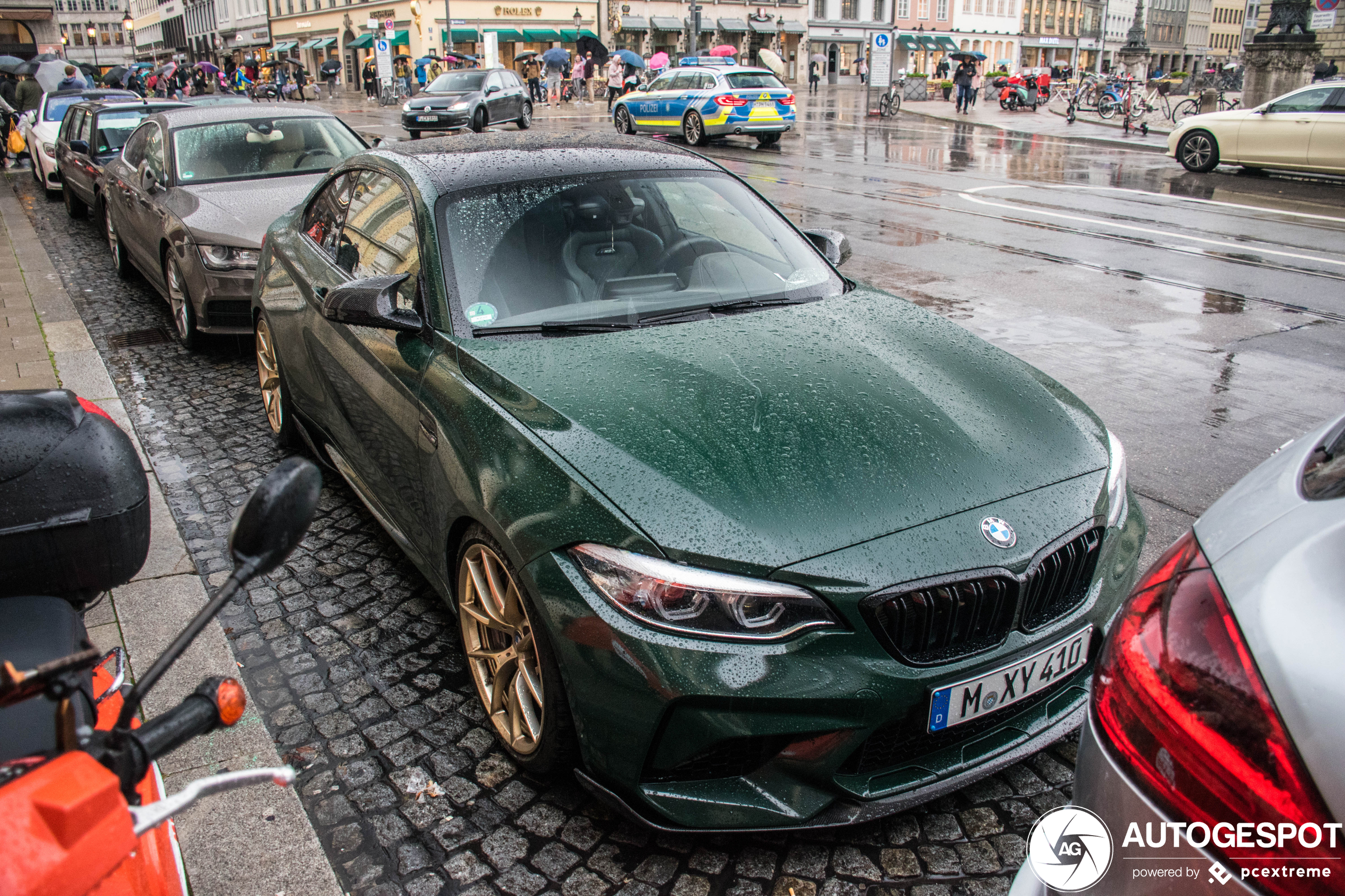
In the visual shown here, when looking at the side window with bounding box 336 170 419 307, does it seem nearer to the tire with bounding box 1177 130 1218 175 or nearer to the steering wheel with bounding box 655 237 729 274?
the steering wheel with bounding box 655 237 729 274

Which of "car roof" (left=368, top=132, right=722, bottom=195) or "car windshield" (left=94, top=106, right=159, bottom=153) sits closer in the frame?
"car roof" (left=368, top=132, right=722, bottom=195)

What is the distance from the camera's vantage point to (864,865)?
2484 mm

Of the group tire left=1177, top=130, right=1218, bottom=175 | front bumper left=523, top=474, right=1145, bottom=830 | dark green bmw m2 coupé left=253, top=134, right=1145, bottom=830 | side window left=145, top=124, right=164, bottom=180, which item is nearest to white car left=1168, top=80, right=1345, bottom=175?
tire left=1177, top=130, right=1218, bottom=175

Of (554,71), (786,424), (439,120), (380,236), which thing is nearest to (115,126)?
(380,236)

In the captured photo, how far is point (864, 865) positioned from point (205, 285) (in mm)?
5736

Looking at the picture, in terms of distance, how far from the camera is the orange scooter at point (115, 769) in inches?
38.0

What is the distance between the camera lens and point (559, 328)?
3.28 metres

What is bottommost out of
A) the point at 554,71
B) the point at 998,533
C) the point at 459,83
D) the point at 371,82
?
the point at 998,533

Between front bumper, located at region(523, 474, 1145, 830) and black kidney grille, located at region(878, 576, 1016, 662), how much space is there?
0.04 metres

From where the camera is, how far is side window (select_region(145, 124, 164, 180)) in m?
7.80

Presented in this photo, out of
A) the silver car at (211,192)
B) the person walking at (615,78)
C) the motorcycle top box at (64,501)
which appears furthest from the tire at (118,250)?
the person walking at (615,78)

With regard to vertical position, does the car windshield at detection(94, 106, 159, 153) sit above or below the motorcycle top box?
above

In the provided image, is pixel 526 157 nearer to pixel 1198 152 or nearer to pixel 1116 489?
pixel 1116 489

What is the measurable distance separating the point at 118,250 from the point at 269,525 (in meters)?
9.64
